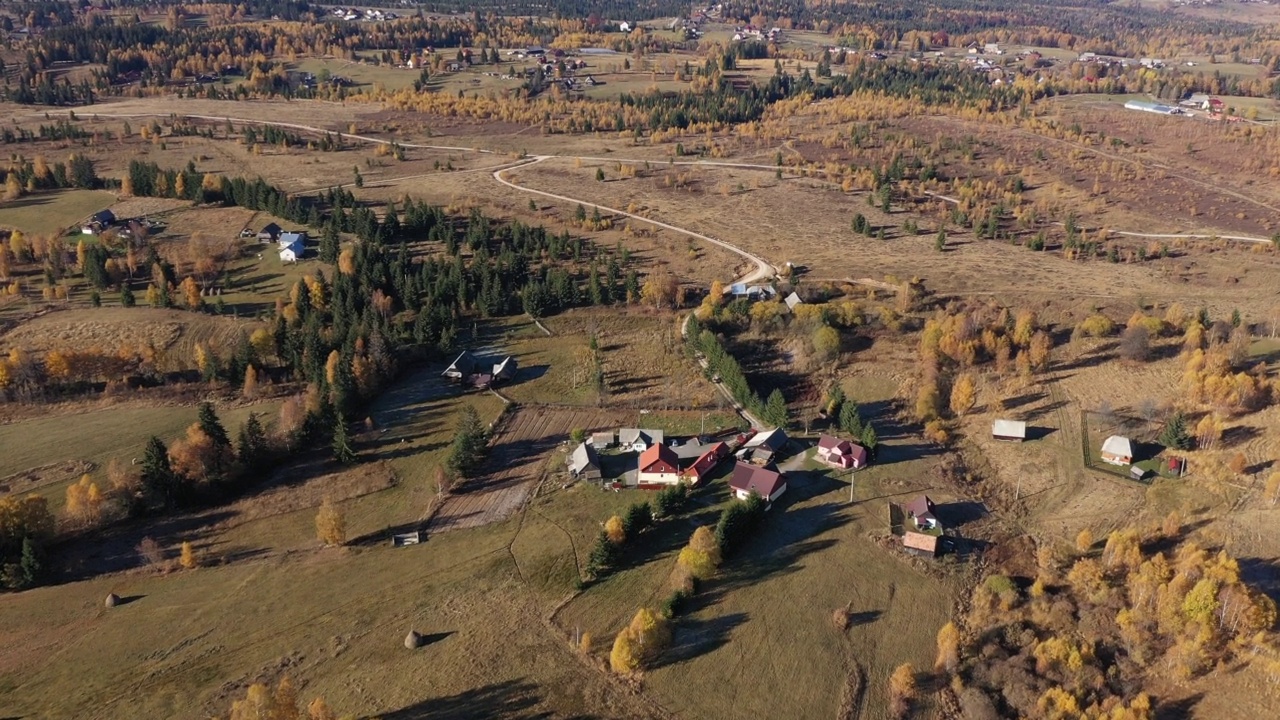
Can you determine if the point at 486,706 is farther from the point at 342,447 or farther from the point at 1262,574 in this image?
the point at 1262,574

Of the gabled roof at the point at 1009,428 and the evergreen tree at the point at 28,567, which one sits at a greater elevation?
the gabled roof at the point at 1009,428

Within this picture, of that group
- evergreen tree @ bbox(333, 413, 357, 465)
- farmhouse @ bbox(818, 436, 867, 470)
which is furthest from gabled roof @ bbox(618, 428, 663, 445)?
evergreen tree @ bbox(333, 413, 357, 465)

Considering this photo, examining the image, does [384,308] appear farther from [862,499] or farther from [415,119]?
[415,119]

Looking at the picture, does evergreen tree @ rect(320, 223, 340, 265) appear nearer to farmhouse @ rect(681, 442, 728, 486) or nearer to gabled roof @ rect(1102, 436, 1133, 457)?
farmhouse @ rect(681, 442, 728, 486)

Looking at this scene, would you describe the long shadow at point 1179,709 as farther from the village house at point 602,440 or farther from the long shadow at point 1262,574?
the village house at point 602,440

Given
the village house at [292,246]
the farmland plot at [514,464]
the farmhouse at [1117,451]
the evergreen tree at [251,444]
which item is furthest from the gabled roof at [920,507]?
the village house at [292,246]
